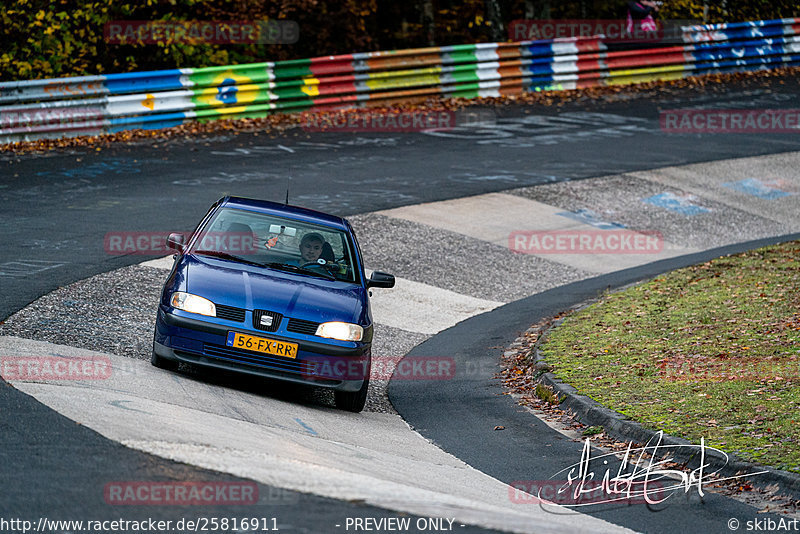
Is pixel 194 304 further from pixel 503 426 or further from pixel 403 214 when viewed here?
pixel 403 214

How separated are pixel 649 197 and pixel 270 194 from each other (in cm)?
769

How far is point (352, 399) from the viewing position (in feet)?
30.8

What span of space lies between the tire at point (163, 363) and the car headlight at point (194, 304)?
640 millimetres

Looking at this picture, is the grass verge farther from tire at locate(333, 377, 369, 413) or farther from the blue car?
the blue car

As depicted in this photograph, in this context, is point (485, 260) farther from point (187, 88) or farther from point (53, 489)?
point (53, 489)

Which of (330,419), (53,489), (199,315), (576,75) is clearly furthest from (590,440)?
(576,75)

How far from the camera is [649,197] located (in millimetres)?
20234

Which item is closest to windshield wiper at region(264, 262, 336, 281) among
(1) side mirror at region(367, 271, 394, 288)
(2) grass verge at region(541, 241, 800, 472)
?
(1) side mirror at region(367, 271, 394, 288)

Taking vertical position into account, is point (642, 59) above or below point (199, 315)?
above

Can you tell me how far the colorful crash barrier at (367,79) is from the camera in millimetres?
20719

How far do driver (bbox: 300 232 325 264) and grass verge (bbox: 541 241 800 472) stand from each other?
2.88 m

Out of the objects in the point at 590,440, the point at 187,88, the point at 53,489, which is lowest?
the point at 590,440

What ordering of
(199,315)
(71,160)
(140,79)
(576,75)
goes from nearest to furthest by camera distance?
(199,315) < (71,160) < (140,79) < (576,75)

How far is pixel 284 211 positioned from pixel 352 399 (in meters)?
2.20
